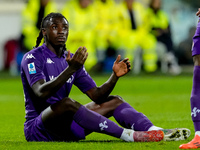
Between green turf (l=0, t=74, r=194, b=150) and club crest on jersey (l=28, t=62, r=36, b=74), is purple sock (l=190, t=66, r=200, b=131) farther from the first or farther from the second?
club crest on jersey (l=28, t=62, r=36, b=74)

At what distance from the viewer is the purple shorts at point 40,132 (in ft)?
20.2

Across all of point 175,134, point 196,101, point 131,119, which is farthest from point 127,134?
point 196,101

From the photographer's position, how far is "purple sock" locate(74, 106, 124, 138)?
19.8 feet

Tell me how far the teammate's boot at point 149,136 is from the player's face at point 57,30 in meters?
1.16

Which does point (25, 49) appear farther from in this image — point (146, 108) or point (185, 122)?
point (185, 122)

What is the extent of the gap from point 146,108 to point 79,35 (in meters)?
9.70

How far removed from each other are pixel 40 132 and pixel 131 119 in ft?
2.98

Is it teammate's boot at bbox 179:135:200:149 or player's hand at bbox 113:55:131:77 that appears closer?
teammate's boot at bbox 179:135:200:149

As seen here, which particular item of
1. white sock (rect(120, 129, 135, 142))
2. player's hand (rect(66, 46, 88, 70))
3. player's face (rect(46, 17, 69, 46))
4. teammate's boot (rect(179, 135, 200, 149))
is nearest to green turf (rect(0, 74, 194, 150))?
white sock (rect(120, 129, 135, 142))

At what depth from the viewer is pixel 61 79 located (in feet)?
19.0

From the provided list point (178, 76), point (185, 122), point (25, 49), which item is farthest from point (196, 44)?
point (25, 49)

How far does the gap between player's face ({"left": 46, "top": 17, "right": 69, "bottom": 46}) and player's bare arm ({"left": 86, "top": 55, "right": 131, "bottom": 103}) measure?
0.59 m

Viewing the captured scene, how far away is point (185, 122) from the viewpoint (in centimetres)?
834

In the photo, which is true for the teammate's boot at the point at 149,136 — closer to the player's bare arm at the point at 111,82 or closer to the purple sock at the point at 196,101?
the purple sock at the point at 196,101
